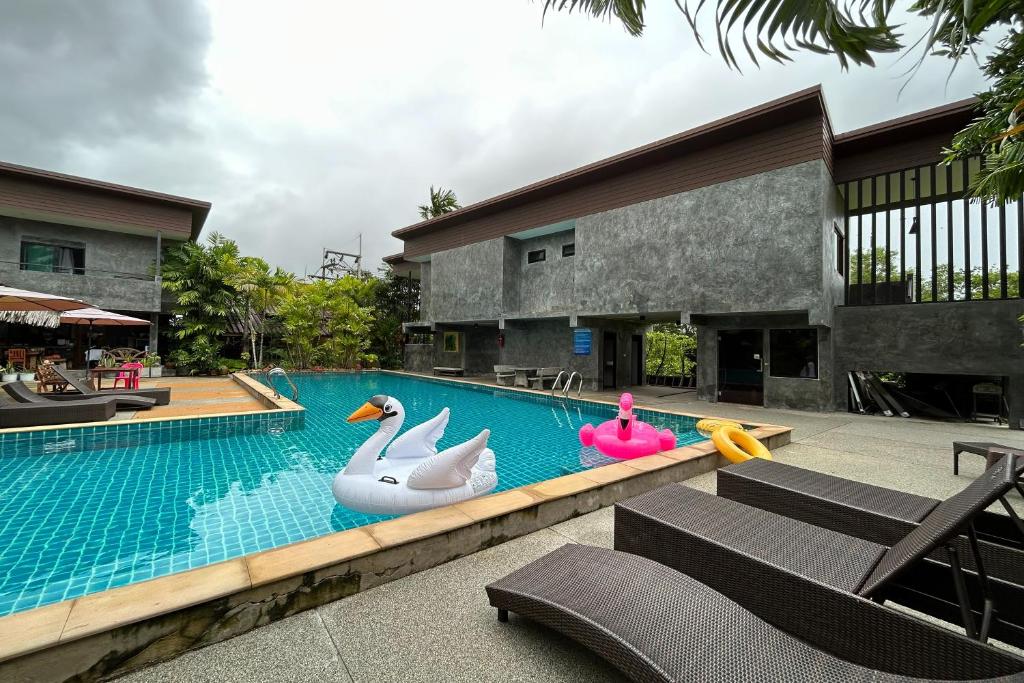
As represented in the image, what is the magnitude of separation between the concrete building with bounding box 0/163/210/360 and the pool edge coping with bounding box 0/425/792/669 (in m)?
20.4

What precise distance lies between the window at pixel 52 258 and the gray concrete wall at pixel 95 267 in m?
0.21

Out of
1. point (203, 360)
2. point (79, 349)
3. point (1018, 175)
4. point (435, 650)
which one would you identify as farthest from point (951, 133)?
point (79, 349)

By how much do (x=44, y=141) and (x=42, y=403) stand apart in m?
24.2

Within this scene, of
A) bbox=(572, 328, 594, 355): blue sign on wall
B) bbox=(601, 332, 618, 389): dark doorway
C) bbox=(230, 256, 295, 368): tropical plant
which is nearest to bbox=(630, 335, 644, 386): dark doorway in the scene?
bbox=(601, 332, 618, 389): dark doorway

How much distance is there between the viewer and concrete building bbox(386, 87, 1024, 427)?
10391mm

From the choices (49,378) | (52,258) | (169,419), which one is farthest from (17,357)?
(169,419)

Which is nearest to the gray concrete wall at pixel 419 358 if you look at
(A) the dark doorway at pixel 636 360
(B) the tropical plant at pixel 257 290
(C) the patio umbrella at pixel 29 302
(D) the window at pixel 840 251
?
(B) the tropical plant at pixel 257 290

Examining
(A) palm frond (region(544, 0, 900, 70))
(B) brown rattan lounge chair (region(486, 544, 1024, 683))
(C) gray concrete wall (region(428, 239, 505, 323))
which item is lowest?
(B) brown rattan lounge chair (region(486, 544, 1024, 683))

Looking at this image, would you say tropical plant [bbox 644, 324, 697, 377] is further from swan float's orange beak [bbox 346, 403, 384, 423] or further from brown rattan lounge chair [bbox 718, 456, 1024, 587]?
swan float's orange beak [bbox 346, 403, 384, 423]

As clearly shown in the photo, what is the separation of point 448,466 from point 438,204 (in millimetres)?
29121

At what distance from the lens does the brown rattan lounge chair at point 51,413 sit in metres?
6.75

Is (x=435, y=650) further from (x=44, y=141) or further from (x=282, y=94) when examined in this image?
(x=44, y=141)

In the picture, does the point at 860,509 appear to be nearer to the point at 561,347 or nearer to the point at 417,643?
the point at 417,643

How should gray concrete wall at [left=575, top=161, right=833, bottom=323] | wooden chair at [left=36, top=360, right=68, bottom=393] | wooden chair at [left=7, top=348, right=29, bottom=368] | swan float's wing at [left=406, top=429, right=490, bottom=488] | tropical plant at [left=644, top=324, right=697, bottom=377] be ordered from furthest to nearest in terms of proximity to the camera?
tropical plant at [left=644, top=324, right=697, bottom=377] < wooden chair at [left=7, top=348, right=29, bottom=368] < gray concrete wall at [left=575, top=161, right=833, bottom=323] < wooden chair at [left=36, top=360, right=68, bottom=393] < swan float's wing at [left=406, top=429, right=490, bottom=488]
